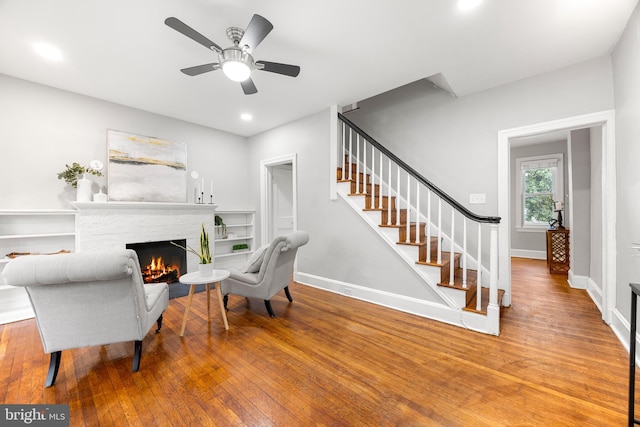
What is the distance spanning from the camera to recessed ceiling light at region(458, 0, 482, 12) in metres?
1.84

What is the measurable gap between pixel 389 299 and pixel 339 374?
1490 mm

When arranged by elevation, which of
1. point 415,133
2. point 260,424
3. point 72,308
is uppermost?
point 415,133

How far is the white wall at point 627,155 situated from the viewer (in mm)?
1941

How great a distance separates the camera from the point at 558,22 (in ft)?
6.68

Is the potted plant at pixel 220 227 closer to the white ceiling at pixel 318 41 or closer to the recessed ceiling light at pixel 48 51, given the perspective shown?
the white ceiling at pixel 318 41

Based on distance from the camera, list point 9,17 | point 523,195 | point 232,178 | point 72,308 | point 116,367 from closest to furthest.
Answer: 1. point 72,308
2. point 116,367
3. point 9,17
4. point 232,178
5. point 523,195

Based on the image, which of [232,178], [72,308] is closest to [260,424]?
[72,308]

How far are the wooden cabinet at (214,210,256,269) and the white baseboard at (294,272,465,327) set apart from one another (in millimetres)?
1601

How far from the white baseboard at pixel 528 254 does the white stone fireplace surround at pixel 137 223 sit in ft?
22.9

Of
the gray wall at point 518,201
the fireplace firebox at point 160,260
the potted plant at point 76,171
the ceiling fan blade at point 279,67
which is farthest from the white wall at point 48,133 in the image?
the gray wall at point 518,201

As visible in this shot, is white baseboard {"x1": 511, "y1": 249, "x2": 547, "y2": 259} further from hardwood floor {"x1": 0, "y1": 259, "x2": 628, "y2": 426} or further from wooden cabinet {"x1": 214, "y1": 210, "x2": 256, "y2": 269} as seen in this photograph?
wooden cabinet {"x1": 214, "y1": 210, "x2": 256, "y2": 269}

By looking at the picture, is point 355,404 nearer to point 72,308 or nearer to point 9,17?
point 72,308

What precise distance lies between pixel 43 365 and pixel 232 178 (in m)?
3.66

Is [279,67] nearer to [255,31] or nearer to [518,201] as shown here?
[255,31]
